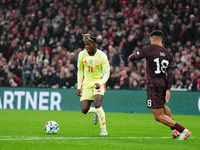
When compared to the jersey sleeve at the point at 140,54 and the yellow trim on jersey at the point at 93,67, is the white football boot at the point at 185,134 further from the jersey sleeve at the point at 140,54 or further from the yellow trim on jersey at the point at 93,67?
the yellow trim on jersey at the point at 93,67

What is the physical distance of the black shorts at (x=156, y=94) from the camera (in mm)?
9406

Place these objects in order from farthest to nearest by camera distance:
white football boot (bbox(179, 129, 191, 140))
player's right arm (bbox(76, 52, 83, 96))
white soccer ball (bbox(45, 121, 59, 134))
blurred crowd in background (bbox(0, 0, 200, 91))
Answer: blurred crowd in background (bbox(0, 0, 200, 91)) < player's right arm (bbox(76, 52, 83, 96)) < white soccer ball (bbox(45, 121, 59, 134)) < white football boot (bbox(179, 129, 191, 140))

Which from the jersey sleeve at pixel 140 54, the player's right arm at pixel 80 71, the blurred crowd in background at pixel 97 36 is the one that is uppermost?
the blurred crowd in background at pixel 97 36

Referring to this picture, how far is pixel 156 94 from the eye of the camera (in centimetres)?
944

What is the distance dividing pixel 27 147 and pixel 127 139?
2484mm

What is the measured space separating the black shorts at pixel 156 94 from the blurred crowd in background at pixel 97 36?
1066 centimetres

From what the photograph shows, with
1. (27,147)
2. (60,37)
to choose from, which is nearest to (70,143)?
(27,147)

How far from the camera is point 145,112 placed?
69.6 feet

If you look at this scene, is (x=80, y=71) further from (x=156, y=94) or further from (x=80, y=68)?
(x=156, y=94)

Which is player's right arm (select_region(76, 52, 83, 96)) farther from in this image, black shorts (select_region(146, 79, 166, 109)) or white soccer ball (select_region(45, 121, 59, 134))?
black shorts (select_region(146, 79, 166, 109))

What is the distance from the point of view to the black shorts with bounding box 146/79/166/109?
9.41m

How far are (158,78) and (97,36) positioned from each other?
594 inches

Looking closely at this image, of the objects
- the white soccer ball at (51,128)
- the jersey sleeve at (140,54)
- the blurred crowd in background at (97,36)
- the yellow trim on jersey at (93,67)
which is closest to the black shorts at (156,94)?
the jersey sleeve at (140,54)

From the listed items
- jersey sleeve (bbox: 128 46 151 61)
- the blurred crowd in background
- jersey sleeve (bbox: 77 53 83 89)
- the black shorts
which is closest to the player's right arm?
jersey sleeve (bbox: 77 53 83 89)
